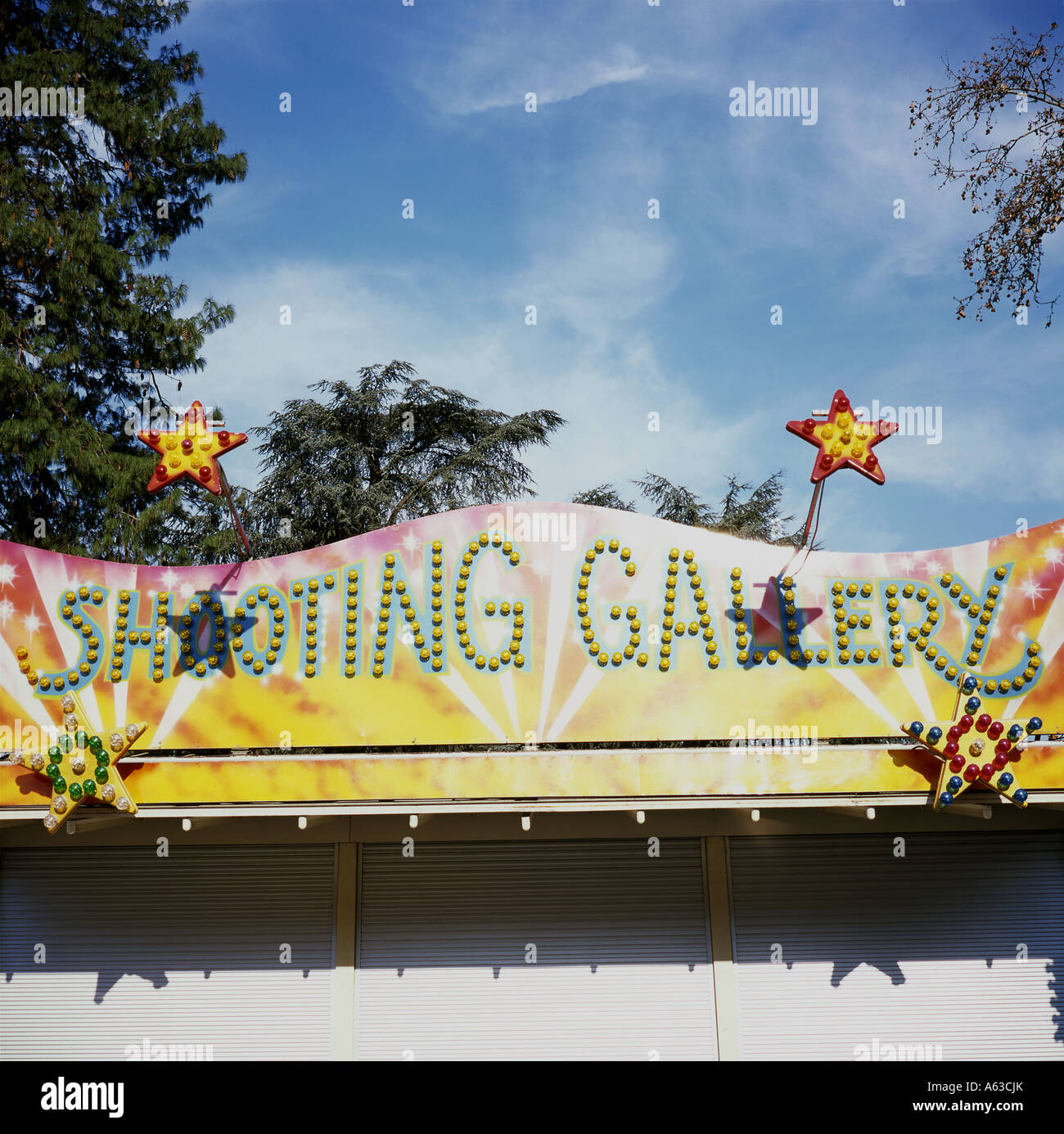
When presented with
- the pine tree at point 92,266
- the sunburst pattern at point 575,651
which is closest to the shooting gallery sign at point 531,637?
the sunburst pattern at point 575,651

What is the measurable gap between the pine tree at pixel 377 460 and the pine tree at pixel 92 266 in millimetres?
2206

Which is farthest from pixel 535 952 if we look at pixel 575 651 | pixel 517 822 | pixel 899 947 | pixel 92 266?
pixel 92 266

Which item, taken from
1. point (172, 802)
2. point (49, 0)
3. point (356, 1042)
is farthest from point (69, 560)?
point (49, 0)

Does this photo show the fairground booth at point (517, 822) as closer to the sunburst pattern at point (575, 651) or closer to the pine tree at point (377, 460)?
the sunburst pattern at point (575, 651)

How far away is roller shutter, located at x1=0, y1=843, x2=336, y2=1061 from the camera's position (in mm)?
8938

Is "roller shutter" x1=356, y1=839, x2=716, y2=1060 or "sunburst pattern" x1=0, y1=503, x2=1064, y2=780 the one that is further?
"roller shutter" x1=356, y1=839, x2=716, y2=1060

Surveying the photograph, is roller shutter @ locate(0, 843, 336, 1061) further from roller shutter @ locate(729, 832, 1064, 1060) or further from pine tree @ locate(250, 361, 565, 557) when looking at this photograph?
pine tree @ locate(250, 361, 565, 557)

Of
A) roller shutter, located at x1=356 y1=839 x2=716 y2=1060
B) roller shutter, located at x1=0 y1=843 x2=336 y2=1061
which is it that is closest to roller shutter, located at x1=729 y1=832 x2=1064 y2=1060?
roller shutter, located at x1=356 y1=839 x2=716 y2=1060

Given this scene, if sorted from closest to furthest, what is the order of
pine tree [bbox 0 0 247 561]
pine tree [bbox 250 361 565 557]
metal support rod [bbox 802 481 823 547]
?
metal support rod [bbox 802 481 823 547], pine tree [bbox 0 0 247 561], pine tree [bbox 250 361 565 557]

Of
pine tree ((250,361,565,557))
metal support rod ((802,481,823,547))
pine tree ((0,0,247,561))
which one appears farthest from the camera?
pine tree ((250,361,565,557))

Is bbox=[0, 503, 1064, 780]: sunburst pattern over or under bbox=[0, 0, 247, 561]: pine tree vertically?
under

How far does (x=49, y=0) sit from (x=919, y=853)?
17.1m

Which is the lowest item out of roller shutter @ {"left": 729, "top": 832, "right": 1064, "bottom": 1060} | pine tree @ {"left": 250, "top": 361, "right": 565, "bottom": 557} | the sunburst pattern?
roller shutter @ {"left": 729, "top": 832, "right": 1064, "bottom": 1060}

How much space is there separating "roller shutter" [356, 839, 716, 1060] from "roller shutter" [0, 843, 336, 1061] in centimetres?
58
